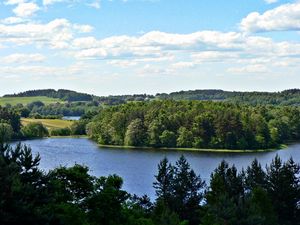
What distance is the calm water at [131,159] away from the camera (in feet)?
227

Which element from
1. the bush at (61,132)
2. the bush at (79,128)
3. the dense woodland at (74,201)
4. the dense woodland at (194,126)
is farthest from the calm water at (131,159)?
the dense woodland at (74,201)

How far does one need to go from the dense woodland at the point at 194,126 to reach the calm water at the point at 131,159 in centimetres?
645

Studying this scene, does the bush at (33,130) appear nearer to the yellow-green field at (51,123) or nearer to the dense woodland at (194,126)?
the yellow-green field at (51,123)

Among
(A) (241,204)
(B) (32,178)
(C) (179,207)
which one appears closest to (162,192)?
(C) (179,207)

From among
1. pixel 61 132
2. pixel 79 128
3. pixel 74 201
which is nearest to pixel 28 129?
pixel 61 132

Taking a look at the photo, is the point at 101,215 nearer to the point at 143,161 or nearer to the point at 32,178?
the point at 32,178

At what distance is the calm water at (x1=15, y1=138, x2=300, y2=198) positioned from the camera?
2726 inches

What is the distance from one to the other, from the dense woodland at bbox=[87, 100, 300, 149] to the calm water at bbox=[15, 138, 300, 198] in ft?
21.2

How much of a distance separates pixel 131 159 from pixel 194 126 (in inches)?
1233

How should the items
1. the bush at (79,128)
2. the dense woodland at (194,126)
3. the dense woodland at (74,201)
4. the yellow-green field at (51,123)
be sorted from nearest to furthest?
the dense woodland at (74,201)
the dense woodland at (194,126)
the bush at (79,128)
the yellow-green field at (51,123)

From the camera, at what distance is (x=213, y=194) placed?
128 ft

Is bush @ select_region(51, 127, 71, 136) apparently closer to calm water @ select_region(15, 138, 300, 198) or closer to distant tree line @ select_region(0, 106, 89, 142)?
distant tree line @ select_region(0, 106, 89, 142)

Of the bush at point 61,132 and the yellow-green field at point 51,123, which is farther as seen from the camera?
the yellow-green field at point 51,123

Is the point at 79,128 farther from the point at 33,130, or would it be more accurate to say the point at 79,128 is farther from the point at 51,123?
the point at 33,130
